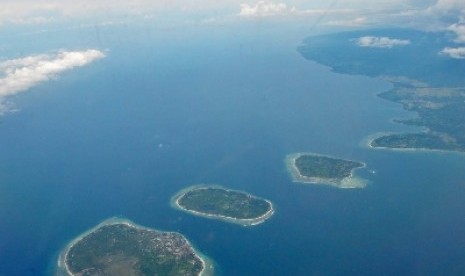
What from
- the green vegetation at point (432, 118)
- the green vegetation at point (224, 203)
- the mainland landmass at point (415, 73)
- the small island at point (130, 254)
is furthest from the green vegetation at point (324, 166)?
the small island at point (130, 254)

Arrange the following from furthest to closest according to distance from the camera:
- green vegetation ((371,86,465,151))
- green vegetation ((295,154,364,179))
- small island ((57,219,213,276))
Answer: green vegetation ((371,86,465,151)) < green vegetation ((295,154,364,179)) < small island ((57,219,213,276))

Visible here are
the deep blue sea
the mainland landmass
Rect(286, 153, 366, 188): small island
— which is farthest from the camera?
the mainland landmass

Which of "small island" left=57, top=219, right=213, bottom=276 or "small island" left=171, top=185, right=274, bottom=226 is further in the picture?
"small island" left=171, top=185, right=274, bottom=226

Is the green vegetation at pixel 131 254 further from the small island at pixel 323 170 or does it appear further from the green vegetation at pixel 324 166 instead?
the green vegetation at pixel 324 166

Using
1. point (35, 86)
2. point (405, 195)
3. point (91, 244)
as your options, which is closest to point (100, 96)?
point (35, 86)

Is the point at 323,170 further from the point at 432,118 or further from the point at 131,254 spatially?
the point at 432,118

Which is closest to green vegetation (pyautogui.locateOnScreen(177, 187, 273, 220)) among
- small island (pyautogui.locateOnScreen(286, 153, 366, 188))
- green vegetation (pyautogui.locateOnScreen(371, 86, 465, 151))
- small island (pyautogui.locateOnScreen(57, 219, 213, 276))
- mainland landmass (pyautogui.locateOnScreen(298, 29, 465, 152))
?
small island (pyautogui.locateOnScreen(57, 219, 213, 276))

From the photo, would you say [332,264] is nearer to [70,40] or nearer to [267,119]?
[267,119]

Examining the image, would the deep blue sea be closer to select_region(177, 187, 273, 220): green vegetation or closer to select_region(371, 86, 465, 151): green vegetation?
select_region(177, 187, 273, 220): green vegetation
